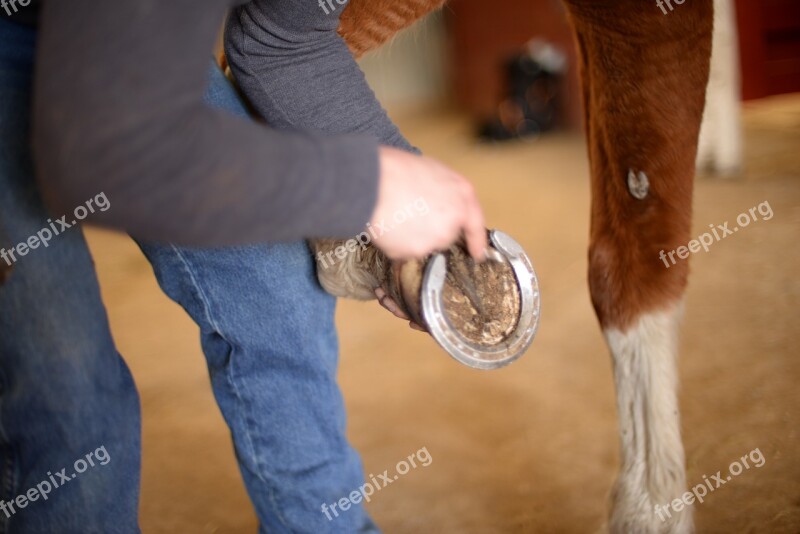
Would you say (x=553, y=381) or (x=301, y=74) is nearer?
(x=301, y=74)

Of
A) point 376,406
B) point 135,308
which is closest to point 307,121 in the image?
point 376,406

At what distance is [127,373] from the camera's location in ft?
2.31

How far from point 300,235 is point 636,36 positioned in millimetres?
471

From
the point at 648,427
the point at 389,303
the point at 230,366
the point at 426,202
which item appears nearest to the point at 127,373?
the point at 230,366

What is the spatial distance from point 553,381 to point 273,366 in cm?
60

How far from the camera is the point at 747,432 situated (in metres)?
0.99

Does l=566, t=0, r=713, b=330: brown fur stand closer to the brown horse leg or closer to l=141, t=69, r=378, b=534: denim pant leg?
the brown horse leg

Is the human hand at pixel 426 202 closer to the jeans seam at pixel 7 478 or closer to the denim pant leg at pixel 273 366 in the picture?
the denim pant leg at pixel 273 366

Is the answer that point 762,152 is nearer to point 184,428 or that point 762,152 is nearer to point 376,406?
point 376,406

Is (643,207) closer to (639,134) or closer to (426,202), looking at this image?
(639,134)

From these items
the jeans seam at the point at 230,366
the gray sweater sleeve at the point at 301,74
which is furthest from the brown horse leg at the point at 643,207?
the jeans seam at the point at 230,366

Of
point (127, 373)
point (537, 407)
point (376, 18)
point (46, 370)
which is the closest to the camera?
point (46, 370)

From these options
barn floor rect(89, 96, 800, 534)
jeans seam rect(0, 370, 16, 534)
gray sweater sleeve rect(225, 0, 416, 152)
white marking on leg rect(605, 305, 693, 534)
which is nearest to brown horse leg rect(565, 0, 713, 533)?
white marking on leg rect(605, 305, 693, 534)

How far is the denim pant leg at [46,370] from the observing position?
59 cm
